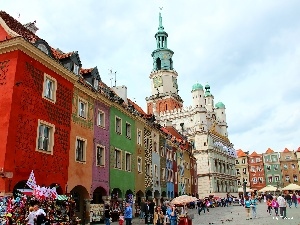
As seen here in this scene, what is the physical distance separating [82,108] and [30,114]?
6092 mm

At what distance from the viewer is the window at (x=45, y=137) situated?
62.4ft

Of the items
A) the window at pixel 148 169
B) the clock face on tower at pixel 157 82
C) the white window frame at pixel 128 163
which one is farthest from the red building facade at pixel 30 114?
the clock face on tower at pixel 157 82

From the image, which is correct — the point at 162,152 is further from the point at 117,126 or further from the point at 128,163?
the point at 117,126

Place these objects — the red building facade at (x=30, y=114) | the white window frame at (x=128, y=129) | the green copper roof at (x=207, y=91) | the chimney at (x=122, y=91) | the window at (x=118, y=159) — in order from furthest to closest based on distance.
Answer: the green copper roof at (x=207, y=91) < the chimney at (x=122, y=91) < the white window frame at (x=128, y=129) < the window at (x=118, y=159) < the red building facade at (x=30, y=114)

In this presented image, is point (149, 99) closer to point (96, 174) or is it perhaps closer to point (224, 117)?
point (224, 117)

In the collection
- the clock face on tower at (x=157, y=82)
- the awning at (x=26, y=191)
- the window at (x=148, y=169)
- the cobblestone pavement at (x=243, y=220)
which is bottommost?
the cobblestone pavement at (x=243, y=220)

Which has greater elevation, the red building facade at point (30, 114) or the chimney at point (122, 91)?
the chimney at point (122, 91)

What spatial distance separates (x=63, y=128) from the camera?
21203 millimetres

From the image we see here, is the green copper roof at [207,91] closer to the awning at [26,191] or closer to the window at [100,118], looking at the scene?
the window at [100,118]

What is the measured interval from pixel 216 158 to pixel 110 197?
57.6 metres

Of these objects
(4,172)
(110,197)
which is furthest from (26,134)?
(110,197)

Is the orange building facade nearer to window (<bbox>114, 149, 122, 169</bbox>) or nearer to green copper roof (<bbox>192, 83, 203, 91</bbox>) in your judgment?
green copper roof (<bbox>192, 83, 203, 91</bbox>)

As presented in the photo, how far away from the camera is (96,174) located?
2473cm

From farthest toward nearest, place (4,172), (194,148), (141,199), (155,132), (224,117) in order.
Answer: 1. (224,117)
2. (194,148)
3. (155,132)
4. (141,199)
5. (4,172)
